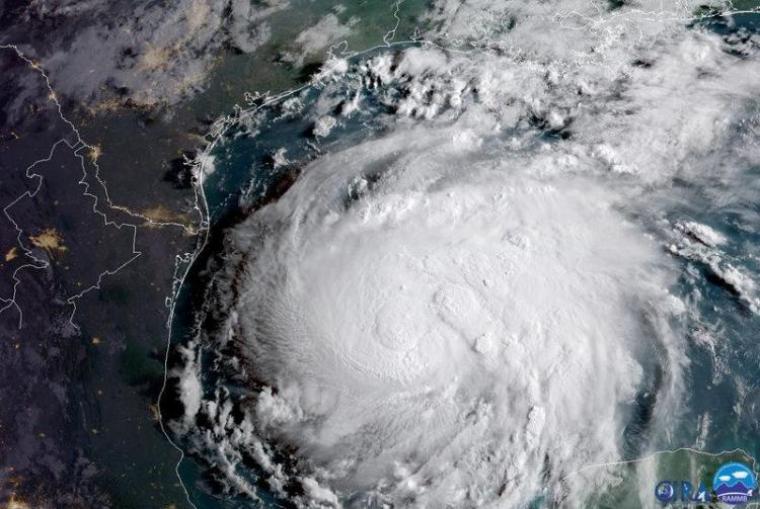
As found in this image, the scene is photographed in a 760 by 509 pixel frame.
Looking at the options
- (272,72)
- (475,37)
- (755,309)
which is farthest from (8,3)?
(755,309)

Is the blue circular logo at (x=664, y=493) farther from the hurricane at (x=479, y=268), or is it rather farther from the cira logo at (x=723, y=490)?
the hurricane at (x=479, y=268)

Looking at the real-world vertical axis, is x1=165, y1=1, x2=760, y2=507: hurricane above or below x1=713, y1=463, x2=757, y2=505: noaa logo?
above

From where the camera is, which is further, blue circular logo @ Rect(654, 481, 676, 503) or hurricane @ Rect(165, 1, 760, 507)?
blue circular logo @ Rect(654, 481, 676, 503)

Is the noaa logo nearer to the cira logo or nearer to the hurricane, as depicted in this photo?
the cira logo

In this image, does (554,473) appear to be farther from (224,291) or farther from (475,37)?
(475,37)

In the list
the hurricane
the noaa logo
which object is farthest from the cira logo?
the hurricane

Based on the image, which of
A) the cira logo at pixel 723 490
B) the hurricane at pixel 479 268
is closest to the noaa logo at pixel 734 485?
the cira logo at pixel 723 490
